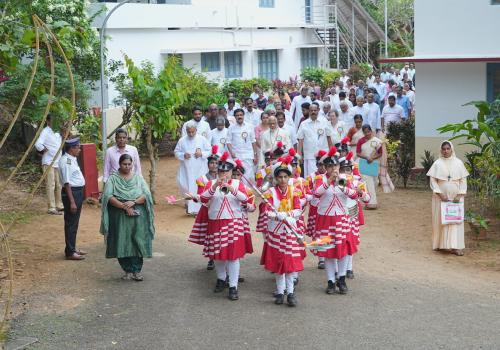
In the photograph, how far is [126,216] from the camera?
9898 millimetres

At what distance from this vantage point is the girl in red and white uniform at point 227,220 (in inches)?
370

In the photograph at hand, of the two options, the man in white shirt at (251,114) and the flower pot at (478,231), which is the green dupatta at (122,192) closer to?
the flower pot at (478,231)

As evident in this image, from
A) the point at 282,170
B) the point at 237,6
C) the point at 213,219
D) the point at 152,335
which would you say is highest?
the point at 237,6

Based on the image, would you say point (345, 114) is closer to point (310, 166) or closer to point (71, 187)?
point (310, 166)

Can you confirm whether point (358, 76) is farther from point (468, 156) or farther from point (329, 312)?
point (329, 312)

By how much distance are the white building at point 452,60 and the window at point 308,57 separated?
19008mm

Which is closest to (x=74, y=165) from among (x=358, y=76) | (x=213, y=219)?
(x=213, y=219)

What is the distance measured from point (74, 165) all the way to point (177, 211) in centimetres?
442

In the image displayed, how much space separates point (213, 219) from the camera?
957cm

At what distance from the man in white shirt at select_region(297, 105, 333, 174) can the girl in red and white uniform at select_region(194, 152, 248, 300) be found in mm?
6067

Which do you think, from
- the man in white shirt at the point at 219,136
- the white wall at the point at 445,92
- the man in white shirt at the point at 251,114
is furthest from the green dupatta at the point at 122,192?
the white wall at the point at 445,92

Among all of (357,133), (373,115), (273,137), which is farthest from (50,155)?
(373,115)

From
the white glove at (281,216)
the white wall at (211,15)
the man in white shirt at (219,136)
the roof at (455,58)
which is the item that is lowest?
the white glove at (281,216)

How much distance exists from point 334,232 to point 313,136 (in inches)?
241
